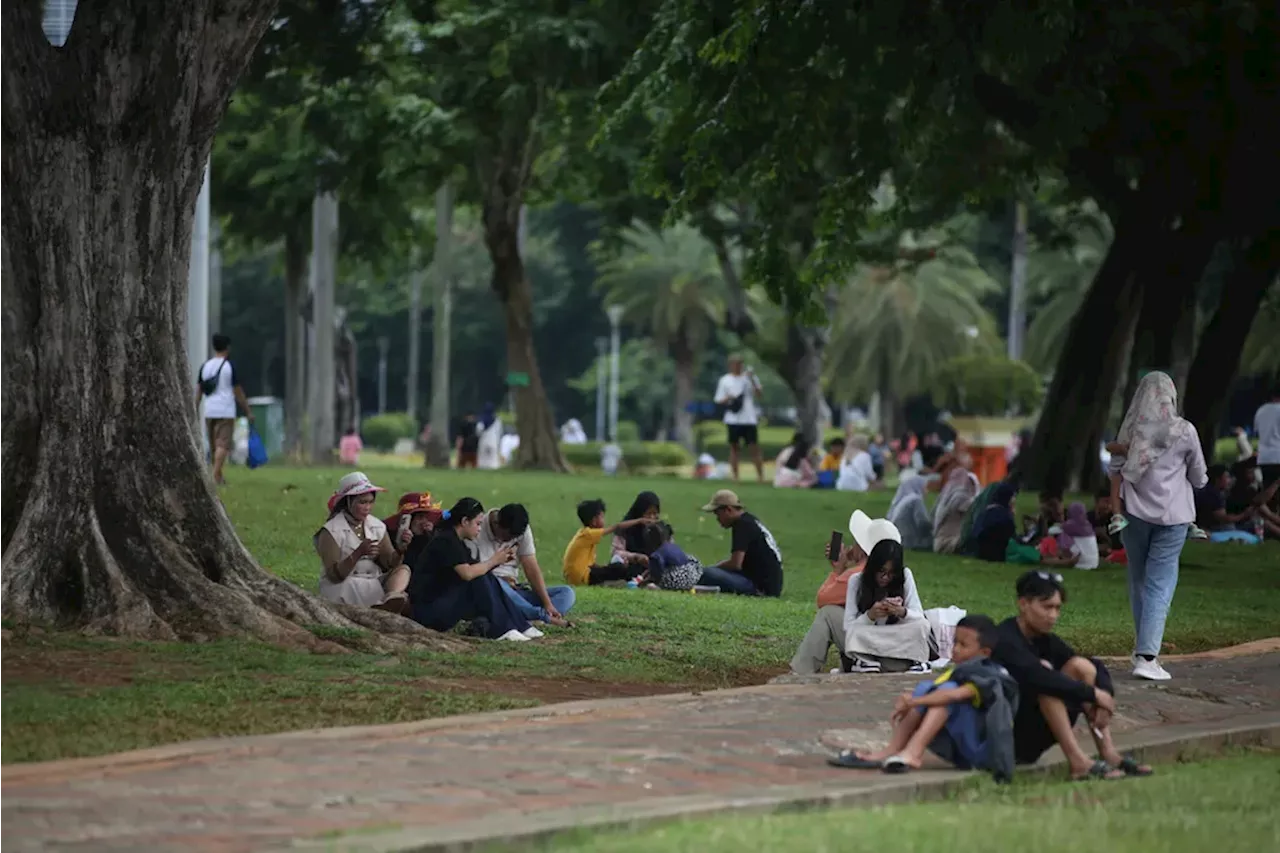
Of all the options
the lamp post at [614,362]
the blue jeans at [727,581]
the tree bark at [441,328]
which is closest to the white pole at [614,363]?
the lamp post at [614,362]

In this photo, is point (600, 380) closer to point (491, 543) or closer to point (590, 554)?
point (590, 554)

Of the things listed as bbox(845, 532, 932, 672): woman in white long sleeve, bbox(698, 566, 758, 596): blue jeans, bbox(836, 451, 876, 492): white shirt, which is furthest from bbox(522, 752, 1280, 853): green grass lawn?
bbox(836, 451, 876, 492): white shirt

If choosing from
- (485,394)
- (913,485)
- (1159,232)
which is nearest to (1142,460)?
(913,485)

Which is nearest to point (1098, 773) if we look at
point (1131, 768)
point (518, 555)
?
point (1131, 768)

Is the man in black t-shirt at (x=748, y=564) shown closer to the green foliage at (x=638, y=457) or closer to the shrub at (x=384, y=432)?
the green foliage at (x=638, y=457)

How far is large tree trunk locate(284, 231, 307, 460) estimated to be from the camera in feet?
150

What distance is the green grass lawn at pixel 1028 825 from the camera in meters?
7.91

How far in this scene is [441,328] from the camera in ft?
154

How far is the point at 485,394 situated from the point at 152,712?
318 ft

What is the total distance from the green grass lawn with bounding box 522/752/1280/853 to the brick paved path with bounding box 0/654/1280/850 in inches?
10.7

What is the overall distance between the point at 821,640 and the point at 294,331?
117 ft

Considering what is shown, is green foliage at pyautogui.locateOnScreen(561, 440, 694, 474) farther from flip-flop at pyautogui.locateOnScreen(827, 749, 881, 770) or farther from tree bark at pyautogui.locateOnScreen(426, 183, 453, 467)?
flip-flop at pyautogui.locateOnScreen(827, 749, 881, 770)

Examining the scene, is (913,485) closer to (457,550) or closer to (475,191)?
(457,550)

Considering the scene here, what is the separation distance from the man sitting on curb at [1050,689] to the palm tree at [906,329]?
74.0 meters
